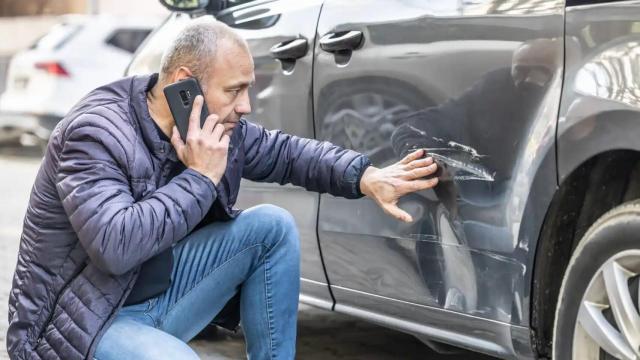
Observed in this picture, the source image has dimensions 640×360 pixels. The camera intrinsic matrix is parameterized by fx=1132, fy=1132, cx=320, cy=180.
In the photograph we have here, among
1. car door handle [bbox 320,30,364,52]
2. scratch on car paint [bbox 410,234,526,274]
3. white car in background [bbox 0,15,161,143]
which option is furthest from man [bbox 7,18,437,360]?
white car in background [bbox 0,15,161,143]

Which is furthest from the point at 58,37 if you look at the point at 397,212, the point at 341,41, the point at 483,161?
the point at 483,161

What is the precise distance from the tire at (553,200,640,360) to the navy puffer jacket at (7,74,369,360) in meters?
0.89

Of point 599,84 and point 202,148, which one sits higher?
point 599,84

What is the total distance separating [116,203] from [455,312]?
100 cm

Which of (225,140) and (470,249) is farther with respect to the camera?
(470,249)

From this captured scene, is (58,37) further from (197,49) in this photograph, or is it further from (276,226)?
(197,49)

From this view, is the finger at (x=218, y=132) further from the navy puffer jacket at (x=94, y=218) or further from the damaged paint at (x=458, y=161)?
the damaged paint at (x=458, y=161)

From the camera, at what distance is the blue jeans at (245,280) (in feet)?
9.83

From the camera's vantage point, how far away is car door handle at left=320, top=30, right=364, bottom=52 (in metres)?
3.33

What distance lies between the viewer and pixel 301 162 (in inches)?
128

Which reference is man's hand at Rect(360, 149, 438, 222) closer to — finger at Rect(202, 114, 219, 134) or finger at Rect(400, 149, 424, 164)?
finger at Rect(400, 149, 424, 164)

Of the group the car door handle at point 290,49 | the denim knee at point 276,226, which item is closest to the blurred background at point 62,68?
the car door handle at point 290,49

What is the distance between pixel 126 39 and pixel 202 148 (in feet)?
33.6

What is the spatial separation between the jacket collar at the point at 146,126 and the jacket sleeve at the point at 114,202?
81 mm
